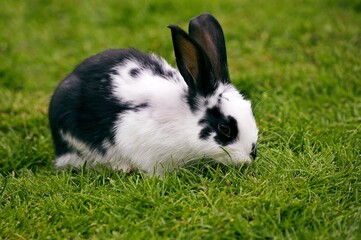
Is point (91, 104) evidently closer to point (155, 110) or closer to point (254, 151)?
point (155, 110)

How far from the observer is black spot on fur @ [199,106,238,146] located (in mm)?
3588

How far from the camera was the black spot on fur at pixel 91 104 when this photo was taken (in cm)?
398

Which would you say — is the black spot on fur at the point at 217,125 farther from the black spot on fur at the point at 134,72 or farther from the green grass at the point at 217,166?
the black spot on fur at the point at 134,72

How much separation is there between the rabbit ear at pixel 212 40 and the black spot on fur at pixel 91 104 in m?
0.49

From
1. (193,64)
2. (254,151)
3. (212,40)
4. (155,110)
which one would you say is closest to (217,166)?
(254,151)

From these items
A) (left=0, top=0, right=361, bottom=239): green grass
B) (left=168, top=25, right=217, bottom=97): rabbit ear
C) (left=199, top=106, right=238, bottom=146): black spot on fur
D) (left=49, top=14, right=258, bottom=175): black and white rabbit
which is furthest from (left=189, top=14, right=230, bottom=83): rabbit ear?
(left=0, top=0, right=361, bottom=239): green grass

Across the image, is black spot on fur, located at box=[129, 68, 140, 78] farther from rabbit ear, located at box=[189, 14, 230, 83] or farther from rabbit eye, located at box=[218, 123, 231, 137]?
rabbit eye, located at box=[218, 123, 231, 137]

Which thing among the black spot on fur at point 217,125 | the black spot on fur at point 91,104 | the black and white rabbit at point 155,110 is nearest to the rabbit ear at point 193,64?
the black and white rabbit at point 155,110

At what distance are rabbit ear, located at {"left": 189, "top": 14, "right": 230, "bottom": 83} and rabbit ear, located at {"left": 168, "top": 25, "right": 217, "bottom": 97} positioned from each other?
16 cm

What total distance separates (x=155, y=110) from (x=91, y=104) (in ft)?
1.64

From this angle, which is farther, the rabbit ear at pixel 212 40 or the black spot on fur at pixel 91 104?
the black spot on fur at pixel 91 104

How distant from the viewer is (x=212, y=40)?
3908 millimetres

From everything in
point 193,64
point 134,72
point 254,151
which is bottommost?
point 254,151

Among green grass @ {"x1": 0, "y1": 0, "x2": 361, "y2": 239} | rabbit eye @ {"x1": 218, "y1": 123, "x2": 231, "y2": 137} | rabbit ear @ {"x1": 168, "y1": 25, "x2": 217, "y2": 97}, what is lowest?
green grass @ {"x1": 0, "y1": 0, "x2": 361, "y2": 239}
